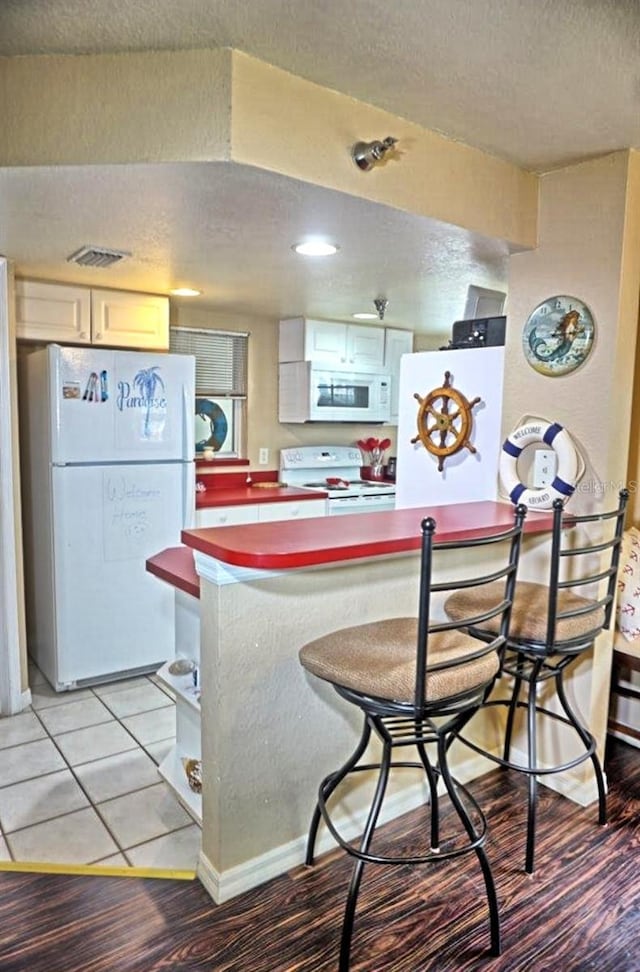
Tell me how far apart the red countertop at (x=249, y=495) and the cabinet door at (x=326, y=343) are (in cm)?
89

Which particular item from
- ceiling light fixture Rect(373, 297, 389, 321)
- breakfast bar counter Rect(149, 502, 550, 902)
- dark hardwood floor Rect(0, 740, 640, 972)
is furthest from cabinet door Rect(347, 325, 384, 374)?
dark hardwood floor Rect(0, 740, 640, 972)

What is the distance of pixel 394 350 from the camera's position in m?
4.60

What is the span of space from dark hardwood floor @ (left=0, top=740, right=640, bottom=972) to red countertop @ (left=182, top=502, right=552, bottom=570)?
3.16 ft

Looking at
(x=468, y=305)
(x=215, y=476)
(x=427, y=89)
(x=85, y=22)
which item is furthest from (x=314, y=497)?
(x=85, y=22)

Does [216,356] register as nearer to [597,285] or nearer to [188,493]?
[188,493]

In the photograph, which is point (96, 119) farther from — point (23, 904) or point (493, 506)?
point (23, 904)

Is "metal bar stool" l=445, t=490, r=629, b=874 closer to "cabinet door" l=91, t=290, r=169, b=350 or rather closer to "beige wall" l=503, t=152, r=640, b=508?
Result: "beige wall" l=503, t=152, r=640, b=508

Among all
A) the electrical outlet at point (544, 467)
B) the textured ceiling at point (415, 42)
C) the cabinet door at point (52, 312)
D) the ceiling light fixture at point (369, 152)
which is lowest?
the electrical outlet at point (544, 467)

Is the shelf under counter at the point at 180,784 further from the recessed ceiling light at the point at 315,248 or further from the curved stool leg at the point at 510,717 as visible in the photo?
the recessed ceiling light at the point at 315,248

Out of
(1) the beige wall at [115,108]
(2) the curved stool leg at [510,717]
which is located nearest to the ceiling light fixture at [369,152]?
(1) the beige wall at [115,108]

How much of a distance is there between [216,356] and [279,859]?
119 inches

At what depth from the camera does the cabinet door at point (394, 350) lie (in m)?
4.56

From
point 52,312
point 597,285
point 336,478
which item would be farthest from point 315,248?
point 336,478

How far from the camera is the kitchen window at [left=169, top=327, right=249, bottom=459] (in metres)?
3.97
